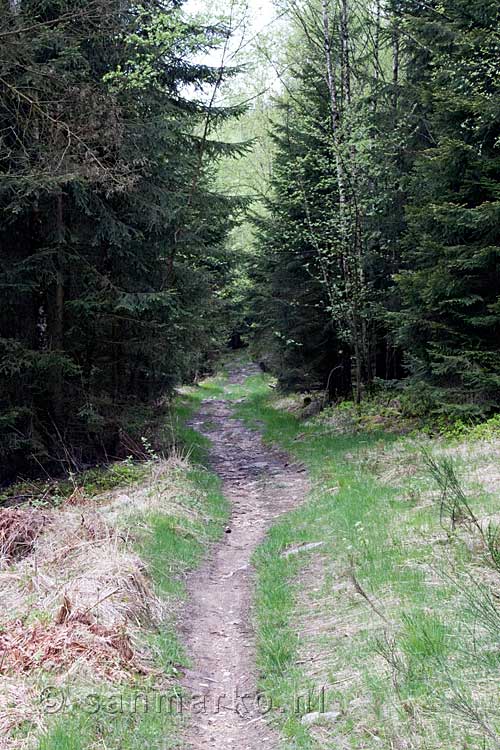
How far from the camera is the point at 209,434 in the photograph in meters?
19.0

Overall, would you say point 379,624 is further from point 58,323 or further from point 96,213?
point 96,213

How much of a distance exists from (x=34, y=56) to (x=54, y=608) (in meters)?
8.86

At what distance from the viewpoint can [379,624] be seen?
178 inches

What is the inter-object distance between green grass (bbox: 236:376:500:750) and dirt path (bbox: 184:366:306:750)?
0.16m

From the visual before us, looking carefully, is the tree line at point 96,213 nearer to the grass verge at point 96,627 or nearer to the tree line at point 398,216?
the tree line at point 398,216

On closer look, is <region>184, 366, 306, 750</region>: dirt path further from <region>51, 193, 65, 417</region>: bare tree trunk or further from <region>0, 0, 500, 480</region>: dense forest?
<region>51, 193, 65, 417</region>: bare tree trunk

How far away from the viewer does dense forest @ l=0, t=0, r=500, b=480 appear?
10.2 m

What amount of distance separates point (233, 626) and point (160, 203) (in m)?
8.63

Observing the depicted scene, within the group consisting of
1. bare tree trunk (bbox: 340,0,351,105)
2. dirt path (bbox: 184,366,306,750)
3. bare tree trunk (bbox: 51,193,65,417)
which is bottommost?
dirt path (bbox: 184,366,306,750)

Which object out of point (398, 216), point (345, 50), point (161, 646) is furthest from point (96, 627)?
point (345, 50)

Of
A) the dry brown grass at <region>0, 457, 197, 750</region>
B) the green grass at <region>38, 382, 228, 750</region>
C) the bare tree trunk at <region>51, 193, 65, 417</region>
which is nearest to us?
the green grass at <region>38, 382, 228, 750</region>

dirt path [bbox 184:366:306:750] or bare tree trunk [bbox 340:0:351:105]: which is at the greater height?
bare tree trunk [bbox 340:0:351:105]

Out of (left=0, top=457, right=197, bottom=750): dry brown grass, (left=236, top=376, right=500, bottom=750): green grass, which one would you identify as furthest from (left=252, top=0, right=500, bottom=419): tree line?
(left=0, top=457, right=197, bottom=750): dry brown grass

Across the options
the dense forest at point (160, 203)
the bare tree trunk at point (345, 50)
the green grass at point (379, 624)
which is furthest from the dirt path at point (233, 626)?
the bare tree trunk at point (345, 50)
